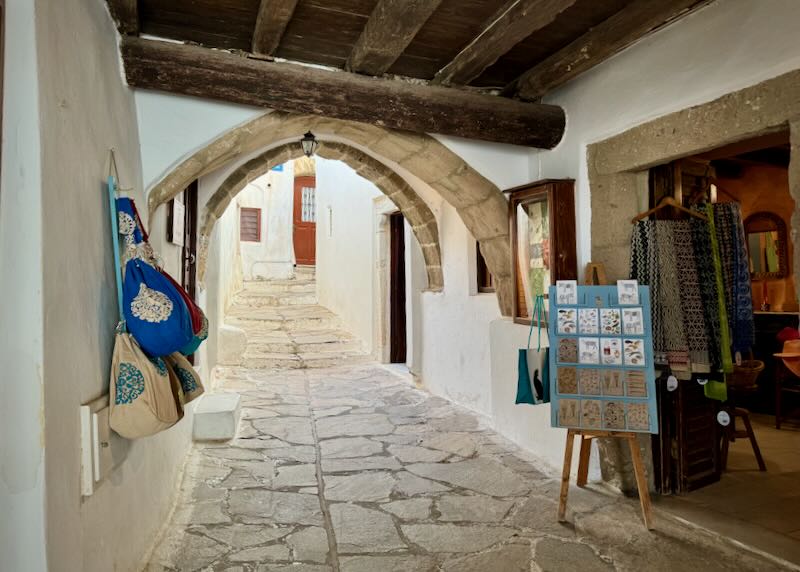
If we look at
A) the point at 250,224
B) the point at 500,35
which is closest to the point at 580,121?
the point at 500,35

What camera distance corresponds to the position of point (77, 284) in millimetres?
1609

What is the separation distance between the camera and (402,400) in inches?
210

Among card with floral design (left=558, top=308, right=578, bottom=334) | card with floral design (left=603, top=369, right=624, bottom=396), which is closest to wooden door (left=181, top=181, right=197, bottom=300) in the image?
card with floral design (left=558, top=308, right=578, bottom=334)

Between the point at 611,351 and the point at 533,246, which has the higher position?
the point at 533,246

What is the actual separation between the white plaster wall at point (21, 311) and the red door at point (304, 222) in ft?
52.5

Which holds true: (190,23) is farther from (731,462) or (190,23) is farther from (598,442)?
(731,462)

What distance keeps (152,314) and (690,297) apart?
2450 mm

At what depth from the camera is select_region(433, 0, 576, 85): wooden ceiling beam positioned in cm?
224

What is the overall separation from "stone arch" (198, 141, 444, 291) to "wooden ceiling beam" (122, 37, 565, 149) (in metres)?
1.99

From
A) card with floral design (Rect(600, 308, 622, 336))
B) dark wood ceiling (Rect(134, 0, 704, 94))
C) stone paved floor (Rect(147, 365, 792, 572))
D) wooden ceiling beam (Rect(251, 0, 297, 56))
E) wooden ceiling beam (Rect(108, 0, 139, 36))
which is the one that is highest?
dark wood ceiling (Rect(134, 0, 704, 94))

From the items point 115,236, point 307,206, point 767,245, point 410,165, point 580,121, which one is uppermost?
point 307,206

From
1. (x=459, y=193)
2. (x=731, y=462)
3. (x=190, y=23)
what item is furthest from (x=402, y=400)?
(x=190, y=23)

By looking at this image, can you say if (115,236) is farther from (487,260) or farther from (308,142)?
(487,260)

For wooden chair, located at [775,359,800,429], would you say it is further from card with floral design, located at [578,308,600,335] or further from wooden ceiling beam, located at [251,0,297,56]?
wooden ceiling beam, located at [251,0,297,56]
